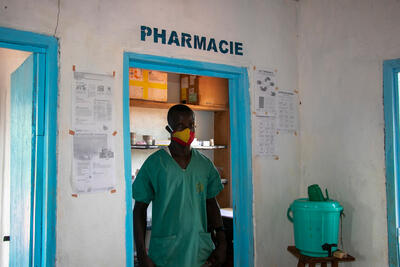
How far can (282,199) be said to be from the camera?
9.30 feet

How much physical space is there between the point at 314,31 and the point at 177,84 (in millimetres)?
2315

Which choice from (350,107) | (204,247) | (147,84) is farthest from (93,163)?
(147,84)

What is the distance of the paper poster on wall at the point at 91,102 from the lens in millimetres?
2004

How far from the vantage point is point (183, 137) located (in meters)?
2.33

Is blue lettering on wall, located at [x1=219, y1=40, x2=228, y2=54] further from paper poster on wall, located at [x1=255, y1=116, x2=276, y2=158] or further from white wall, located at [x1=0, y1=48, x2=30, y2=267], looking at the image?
white wall, located at [x1=0, y1=48, x2=30, y2=267]

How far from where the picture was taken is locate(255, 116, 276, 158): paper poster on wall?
8.95ft

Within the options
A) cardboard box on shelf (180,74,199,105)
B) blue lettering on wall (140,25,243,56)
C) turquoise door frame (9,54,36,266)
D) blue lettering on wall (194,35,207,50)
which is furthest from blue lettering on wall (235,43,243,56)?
cardboard box on shelf (180,74,199,105)

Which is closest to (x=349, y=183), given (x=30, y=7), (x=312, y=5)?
(x=312, y=5)

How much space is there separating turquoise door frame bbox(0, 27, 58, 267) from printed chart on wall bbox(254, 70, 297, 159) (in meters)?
1.47

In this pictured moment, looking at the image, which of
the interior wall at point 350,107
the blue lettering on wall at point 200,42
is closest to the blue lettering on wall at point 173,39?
the blue lettering on wall at point 200,42

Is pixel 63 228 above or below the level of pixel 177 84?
below

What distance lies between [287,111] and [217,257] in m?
1.31

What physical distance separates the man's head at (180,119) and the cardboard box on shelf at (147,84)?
156cm

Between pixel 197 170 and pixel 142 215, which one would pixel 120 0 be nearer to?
pixel 197 170
